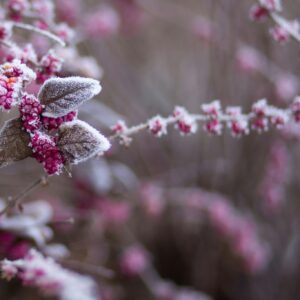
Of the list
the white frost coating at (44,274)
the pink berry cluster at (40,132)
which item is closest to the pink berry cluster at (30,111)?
the pink berry cluster at (40,132)

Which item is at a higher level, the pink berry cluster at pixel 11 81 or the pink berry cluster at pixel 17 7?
the pink berry cluster at pixel 17 7

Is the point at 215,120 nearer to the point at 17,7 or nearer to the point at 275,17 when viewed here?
the point at 275,17

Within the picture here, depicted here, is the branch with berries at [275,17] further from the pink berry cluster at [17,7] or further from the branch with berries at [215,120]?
the pink berry cluster at [17,7]

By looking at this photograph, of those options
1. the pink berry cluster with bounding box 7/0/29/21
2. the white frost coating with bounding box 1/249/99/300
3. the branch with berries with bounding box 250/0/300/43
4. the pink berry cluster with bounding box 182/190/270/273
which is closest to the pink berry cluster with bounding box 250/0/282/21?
the branch with berries with bounding box 250/0/300/43

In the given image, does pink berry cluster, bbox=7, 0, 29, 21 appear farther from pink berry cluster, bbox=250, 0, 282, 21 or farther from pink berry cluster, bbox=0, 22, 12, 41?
pink berry cluster, bbox=250, 0, 282, 21

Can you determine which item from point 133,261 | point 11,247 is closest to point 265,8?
point 11,247

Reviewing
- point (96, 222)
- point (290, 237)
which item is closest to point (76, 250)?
point (96, 222)

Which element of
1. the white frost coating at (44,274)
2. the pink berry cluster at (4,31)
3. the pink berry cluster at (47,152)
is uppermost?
the pink berry cluster at (4,31)
